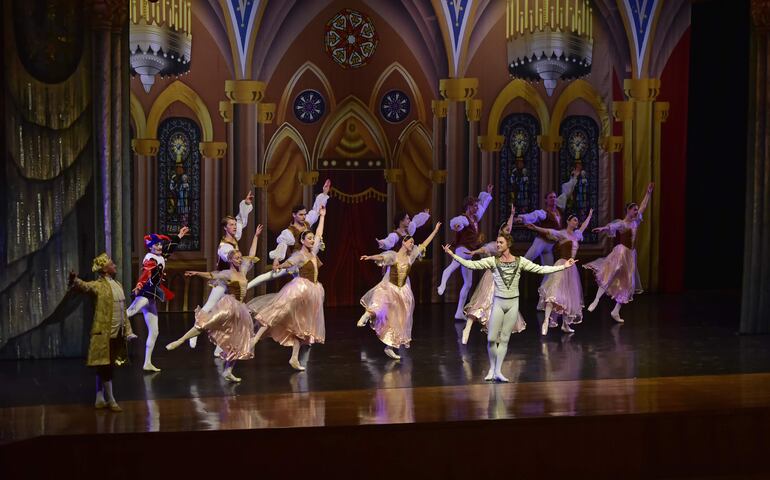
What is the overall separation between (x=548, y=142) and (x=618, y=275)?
282cm

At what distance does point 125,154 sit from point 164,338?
2145 mm

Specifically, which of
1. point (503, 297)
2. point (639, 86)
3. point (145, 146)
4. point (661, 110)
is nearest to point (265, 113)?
point (145, 146)

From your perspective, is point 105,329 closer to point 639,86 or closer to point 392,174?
point 392,174

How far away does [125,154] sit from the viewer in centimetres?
1031

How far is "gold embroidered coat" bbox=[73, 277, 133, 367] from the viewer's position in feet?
25.6

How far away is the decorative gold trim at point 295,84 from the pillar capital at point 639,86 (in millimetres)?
4129

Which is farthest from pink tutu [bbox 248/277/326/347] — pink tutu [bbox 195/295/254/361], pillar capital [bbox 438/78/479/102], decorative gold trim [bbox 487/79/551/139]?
decorative gold trim [bbox 487/79/551/139]

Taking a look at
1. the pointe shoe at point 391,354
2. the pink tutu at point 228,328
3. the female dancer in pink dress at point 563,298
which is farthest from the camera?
the female dancer in pink dress at point 563,298

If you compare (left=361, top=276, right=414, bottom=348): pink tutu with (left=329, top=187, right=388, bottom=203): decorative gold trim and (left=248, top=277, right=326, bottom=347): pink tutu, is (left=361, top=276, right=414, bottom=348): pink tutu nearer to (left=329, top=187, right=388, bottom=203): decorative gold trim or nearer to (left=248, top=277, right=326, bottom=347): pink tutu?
(left=248, top=277, right=326, bottom=347): pink tutu

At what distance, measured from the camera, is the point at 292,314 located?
9.44m

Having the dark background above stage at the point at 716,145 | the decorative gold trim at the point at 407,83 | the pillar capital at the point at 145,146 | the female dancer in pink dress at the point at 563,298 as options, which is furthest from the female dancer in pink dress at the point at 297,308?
the dark background above stage at the point at 716,145

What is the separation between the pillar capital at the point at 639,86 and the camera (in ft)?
50.0

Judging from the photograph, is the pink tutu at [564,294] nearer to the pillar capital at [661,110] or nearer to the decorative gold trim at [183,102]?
the pillar capital at [661,110]

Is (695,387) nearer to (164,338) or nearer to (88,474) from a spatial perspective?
(88,474)
